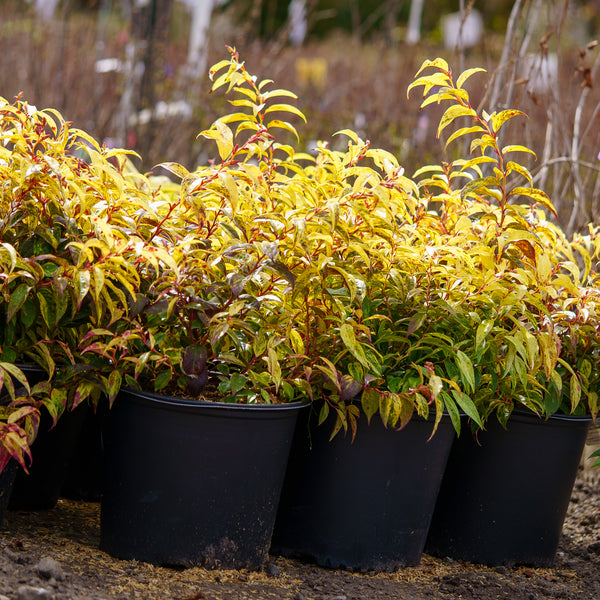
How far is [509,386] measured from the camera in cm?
182

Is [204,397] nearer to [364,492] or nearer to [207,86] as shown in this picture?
[364,492]

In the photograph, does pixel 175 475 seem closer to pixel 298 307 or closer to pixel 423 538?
pixel 298 307

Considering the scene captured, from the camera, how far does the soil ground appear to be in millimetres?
1471

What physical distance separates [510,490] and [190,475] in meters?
0.85

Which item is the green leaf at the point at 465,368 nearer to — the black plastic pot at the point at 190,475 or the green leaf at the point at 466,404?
the green leaf at the point at 466,404

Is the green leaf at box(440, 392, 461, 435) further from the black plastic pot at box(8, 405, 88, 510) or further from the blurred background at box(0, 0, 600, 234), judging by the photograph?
the blurred background at box(0, 0, 600, 234)

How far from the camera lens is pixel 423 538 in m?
1.87

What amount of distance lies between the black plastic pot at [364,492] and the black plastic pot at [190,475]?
16 centimetres

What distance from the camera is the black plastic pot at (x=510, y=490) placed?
1940 mm

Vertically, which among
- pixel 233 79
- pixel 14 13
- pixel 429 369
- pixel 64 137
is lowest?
pixel 429 369

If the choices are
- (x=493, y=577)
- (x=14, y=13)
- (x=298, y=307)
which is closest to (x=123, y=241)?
(x=298, y=307)

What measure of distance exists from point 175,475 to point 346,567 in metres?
0.50

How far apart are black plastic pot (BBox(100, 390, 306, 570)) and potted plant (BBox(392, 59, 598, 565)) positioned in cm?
49

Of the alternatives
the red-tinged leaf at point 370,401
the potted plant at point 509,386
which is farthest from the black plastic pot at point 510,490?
the red-tinged leaf at point 370,401
